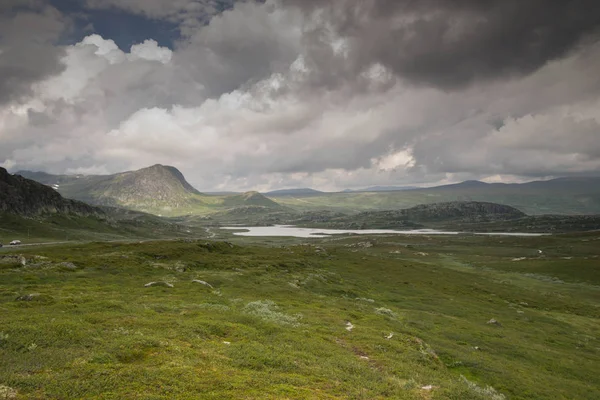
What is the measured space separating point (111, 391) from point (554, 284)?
145860 mm

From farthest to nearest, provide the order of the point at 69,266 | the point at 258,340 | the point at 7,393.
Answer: the point at 69,266 < the point at 258,340 < the point at 7,393

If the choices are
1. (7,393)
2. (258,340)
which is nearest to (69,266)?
(258,340)

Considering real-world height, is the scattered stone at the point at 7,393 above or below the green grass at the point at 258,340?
above

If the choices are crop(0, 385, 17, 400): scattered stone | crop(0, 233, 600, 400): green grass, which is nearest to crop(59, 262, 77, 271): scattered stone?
crop(0, 233, 600, 400): green grass

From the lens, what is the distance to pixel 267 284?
209 feet

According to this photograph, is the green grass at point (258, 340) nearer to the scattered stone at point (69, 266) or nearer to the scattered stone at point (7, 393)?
the scattered stone at point (7, 393)

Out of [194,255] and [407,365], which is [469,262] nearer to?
[194,255]

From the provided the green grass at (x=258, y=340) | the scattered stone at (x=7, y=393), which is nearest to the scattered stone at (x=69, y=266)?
the green grass at (x=258, y=340)

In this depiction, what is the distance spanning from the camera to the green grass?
58.2 ft

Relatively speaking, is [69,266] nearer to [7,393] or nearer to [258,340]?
[258,340]

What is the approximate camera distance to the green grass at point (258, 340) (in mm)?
17750

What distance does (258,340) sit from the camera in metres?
27.5

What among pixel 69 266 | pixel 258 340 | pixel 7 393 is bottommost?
pixel 258 340

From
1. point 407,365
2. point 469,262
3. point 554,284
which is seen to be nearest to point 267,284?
point 407,365
